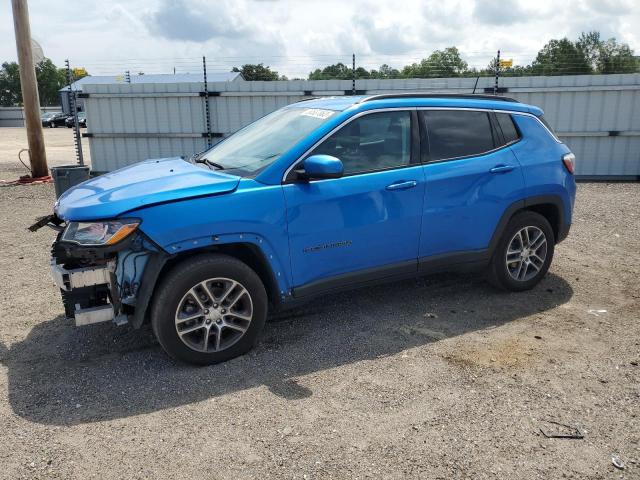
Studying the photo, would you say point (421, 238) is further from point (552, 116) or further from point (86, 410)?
point (552, 116)

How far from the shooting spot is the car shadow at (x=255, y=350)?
357 cm

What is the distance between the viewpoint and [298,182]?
4.04m

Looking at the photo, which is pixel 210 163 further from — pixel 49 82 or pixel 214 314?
pixel 49 82

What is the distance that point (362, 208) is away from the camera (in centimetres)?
423

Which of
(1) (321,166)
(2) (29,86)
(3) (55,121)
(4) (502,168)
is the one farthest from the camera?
(3) (55,121)

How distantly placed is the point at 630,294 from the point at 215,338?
4022mm

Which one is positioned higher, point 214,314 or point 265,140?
point 265,140

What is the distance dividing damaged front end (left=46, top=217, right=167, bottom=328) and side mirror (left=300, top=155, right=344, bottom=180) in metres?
1.16

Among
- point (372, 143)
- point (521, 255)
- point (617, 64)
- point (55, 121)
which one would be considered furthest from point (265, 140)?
point (55, 121)

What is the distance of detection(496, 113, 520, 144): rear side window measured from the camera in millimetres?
5051

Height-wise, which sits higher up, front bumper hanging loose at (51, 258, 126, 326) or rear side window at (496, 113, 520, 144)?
rear side window at (496, 113, 520, 144)

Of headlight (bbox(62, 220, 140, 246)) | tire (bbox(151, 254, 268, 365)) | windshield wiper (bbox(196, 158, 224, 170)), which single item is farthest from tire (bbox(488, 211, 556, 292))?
headlight (bbox(62, 220, 140, 246))

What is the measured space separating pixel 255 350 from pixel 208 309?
572 mm

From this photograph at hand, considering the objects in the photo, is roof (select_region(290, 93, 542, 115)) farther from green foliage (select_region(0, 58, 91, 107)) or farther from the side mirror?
green foliage (select_region(0, 58, 91, 107))
